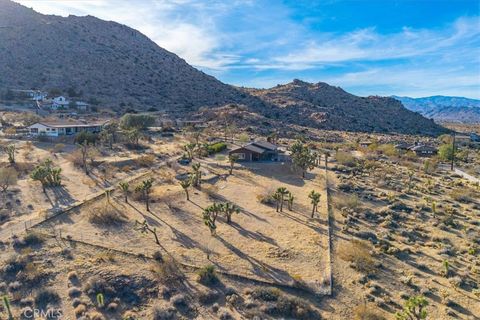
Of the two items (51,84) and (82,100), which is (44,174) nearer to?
(82,100)

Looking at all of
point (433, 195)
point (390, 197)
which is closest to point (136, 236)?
point (390, 197)

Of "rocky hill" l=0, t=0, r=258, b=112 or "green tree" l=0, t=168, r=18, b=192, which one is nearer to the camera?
"green tree" l=0, t=168, r=18, b=192

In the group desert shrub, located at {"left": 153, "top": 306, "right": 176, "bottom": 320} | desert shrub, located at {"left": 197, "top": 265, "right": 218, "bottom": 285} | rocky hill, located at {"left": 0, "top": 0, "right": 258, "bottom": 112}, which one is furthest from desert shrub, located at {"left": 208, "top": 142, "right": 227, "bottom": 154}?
rocky hill, located at {"left": 0, "top": 0, "right": 258, "bottom": 112}

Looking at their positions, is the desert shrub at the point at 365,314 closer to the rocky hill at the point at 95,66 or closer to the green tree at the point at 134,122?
the green tree at the point at 134,122

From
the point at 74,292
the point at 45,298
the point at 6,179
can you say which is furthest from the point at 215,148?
the point at 45,298

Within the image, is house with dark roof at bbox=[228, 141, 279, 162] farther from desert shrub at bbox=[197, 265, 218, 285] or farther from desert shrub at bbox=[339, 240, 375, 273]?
desert shrub at bbox=[197, 265, 218, 285]

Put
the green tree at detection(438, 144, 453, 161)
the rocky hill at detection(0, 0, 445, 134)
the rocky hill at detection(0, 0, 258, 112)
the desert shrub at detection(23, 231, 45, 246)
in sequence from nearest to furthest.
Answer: the desert shrub at detection(23, 231, 45, 246)
the green tree at detection(438, 144, 453, 161)
the rocky hill at detection(0, 0, 258, 112)
the rocky hill at detection(0, 0, 445, 134)
